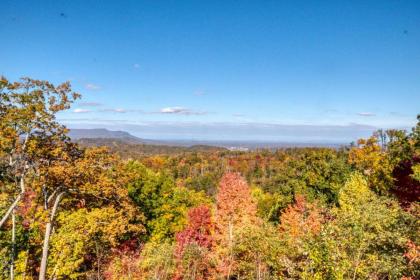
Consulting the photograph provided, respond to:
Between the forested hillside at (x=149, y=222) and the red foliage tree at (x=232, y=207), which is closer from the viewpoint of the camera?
the forested hillside at (x=149, y=222)

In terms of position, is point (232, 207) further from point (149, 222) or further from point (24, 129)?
point (24, 129)

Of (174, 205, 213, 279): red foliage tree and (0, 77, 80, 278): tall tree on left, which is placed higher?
(0, 77, 80, 278): tall tree on left

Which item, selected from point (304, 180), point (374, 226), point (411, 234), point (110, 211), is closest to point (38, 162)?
point (110, 211)

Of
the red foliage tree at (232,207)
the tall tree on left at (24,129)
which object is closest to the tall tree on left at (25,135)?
the tall tree on left at (24,129)

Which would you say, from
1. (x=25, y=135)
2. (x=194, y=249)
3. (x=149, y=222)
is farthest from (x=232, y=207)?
(x=25, y=135)

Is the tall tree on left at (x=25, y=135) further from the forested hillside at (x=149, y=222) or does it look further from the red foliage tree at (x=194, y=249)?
the red foliage tree at (x=194, y=249)

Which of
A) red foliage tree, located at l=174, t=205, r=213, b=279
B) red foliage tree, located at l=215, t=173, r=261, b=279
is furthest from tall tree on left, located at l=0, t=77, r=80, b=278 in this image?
red foliage tree, located at l=215, t=173, r=261, b=279

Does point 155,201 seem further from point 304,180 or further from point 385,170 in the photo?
point 385,170

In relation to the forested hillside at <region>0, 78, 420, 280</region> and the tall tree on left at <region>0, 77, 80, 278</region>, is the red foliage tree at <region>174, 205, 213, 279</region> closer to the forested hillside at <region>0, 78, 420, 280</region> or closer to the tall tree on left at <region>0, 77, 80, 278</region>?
the forested hillside at <region>0, 78, 420, 280</region>

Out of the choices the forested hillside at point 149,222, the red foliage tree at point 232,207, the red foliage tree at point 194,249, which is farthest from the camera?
the red foliage tree at point 232,207

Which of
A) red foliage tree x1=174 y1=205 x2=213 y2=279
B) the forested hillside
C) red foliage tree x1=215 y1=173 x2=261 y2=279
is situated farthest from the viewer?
red foliage tree x1=215 y1=173 x2=261 y2=279

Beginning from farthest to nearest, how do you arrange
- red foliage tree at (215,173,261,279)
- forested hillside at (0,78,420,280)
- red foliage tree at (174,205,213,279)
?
red foliage tree at (215,173,261,279) < red foliage tree at (174,205,213,279) < forested hillside at (0,78,420,280)

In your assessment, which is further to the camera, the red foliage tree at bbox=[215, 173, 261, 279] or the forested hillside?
the red foliage tree at bbox=[215, 173, 261, 279]
